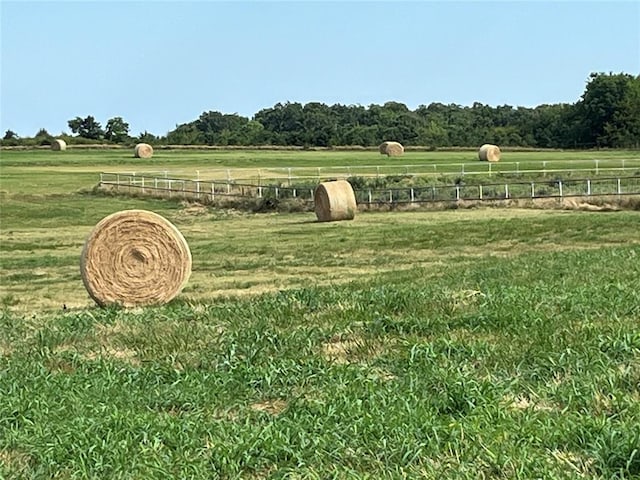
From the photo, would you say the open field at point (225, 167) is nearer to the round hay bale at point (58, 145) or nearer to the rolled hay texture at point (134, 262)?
the round hay bale at point (58, 145)

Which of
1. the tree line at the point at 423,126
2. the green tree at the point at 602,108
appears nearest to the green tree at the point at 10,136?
the tree line at the point at 423,126

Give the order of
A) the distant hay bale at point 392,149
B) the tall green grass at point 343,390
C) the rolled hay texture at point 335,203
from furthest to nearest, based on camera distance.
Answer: the distant hay bale at point 392,149 < the rolled hay texture at point 335,203 < the tall green grass at point 343,390

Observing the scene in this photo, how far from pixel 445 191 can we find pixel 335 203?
24.1ft

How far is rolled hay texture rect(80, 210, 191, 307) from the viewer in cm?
1156

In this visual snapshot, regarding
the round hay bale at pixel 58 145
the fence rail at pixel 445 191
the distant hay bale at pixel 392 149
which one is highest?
the round hay bale at pixel 58 145

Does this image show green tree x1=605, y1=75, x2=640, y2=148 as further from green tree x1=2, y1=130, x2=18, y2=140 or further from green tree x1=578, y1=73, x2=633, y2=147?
green tree x1=2, y1=130, x2=18, y2=140

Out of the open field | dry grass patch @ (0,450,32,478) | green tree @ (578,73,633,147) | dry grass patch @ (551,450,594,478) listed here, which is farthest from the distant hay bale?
dry grass patch @ (551,450,594,478)

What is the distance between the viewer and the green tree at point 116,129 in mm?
106119

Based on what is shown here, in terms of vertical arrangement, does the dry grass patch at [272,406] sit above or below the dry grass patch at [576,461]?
below

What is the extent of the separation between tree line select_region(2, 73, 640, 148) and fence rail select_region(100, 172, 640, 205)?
5257cm

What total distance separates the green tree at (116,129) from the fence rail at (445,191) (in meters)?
67.8

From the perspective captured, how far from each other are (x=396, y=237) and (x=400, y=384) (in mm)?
17401

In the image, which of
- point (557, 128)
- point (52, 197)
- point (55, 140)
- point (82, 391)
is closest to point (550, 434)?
point (82, 391)

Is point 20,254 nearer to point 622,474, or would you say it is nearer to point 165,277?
point 165,277
